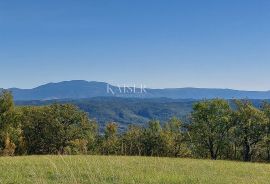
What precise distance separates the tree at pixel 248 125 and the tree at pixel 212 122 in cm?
173

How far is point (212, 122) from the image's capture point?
72125 millimetres

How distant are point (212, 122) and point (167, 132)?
66.4 ft

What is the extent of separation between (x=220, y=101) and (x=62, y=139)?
3216 cm

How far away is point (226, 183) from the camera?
17.0m

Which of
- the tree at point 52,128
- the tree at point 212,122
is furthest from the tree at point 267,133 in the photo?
the tree at point 52,128

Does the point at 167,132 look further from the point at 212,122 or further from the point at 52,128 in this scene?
the point at 52,128

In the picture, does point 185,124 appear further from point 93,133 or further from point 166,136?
point 93,133

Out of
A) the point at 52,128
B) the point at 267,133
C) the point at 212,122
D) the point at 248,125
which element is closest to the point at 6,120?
the point at 52,128

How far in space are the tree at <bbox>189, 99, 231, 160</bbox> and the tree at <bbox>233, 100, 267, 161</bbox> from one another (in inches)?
68.2

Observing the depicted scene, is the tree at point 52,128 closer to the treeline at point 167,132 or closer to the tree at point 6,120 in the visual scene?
the treeline at point 167,132

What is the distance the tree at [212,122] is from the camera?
2837 inches

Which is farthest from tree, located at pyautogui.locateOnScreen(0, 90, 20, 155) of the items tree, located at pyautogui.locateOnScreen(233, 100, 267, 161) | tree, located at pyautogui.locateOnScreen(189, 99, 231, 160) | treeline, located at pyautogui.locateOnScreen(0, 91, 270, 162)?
tree, located at pyautogui.locateOnScreen(233, 100, 267, 161)

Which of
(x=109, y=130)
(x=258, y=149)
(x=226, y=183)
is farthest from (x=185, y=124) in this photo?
(x=226, y=183)

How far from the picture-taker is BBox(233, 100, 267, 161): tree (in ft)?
233
